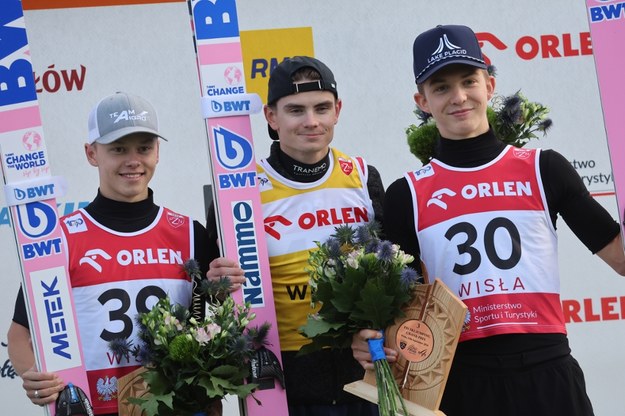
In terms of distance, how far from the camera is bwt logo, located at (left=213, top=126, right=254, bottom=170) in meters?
3.27

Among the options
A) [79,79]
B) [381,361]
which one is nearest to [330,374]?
[381,361]

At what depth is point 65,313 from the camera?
10.1ft

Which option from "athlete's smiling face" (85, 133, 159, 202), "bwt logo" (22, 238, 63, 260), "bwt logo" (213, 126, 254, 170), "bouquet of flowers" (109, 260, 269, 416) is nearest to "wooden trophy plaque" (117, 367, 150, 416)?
"bouquet of flowers" (109, 260, 269, 416)

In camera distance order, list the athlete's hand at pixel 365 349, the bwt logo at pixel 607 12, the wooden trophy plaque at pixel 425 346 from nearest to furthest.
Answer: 1. the wooden trophy plaque at pixel 425 346
2. the athlete's hand at pixel 365 349
3. the bwt logo at pixel 607 12

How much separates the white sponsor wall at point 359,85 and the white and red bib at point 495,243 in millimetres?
1850

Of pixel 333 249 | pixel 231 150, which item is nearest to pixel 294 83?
pixel 231 150

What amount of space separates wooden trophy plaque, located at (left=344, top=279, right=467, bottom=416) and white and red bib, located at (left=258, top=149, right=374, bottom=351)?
0.46 meters

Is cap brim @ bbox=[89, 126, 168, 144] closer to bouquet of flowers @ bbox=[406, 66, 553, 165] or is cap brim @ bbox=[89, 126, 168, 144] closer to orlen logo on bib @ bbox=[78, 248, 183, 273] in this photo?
orlen logo on bib @ bbox=[78, 248, 183, 273]

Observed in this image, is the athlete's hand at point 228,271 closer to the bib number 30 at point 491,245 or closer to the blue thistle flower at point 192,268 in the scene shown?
the blue thistle flower at point 192,268

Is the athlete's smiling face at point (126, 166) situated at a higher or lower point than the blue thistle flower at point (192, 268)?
higher

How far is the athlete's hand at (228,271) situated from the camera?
3123mm

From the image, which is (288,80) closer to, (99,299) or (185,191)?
(99,299)

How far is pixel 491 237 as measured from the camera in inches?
115

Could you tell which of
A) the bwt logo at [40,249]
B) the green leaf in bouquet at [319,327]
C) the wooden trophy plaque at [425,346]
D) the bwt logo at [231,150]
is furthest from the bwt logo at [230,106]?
the wooden trophy plaque at [425,346]
